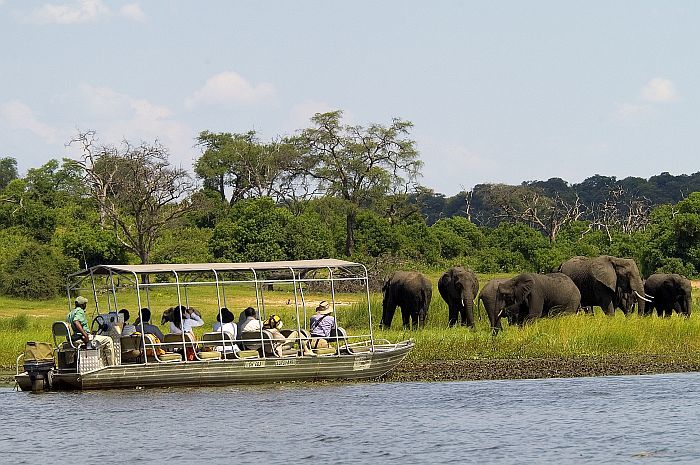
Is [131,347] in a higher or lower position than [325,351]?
higher

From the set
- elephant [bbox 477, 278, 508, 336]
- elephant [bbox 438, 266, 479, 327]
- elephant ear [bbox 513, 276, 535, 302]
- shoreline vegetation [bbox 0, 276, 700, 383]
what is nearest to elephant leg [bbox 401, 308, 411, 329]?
elephant [bbox 438, 266, 479, 327]

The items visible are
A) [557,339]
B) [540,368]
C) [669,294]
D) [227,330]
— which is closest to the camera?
[227,330]

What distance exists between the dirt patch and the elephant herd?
5795 millimetres

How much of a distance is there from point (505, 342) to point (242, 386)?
6.44 meters

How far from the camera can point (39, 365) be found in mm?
22594

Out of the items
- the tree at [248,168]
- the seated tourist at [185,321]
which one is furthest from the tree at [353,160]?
the seated tourist at [185,321]

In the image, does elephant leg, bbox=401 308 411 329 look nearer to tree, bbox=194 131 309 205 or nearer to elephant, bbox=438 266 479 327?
elephant, bbox=438 266 479 327

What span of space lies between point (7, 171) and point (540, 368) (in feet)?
264

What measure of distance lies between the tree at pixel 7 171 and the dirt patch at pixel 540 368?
74.2 metres

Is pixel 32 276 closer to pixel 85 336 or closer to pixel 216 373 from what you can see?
pixel 85 336

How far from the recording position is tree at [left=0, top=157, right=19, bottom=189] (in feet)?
314

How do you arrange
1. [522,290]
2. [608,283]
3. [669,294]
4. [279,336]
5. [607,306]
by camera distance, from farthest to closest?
1. [669,294]
2. [607,306]
3. [608,283]
4. [522,290]
5. [279,336]

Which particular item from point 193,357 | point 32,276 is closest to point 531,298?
point 193,357

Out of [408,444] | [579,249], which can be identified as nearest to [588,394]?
[408,444]
